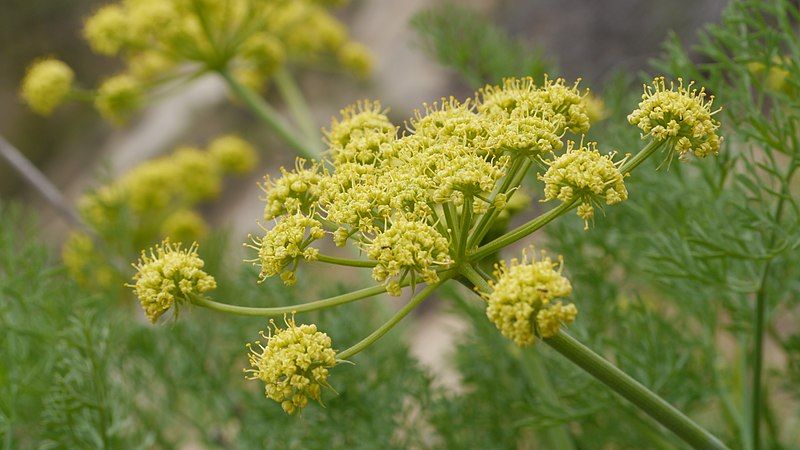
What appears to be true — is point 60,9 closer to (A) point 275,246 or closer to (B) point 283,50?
(B) point 283,50

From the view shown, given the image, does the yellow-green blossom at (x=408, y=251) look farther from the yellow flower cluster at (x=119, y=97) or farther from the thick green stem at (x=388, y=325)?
the yellow flower cluster at (x=119, y=97)

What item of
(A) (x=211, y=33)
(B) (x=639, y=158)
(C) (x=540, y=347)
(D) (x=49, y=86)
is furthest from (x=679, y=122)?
(D) (x=49, y=86)

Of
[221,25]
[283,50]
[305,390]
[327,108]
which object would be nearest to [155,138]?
[327,108]

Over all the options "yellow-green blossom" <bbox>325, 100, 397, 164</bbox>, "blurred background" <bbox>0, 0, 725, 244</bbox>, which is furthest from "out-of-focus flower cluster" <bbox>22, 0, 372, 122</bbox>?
"yellow-green blossom" <bbox>325, 100, 397, 164</bbox>

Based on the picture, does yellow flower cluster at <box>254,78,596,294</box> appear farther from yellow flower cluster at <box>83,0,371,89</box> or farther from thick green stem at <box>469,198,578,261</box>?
yellow flower cluster at <box>83,0,371,89</box>

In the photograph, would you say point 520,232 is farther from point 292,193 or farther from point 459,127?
point 292,193
